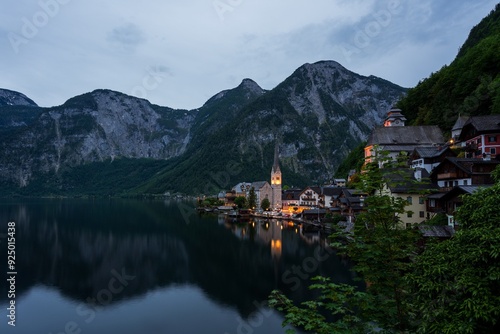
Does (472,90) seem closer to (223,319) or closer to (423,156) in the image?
(423,156)

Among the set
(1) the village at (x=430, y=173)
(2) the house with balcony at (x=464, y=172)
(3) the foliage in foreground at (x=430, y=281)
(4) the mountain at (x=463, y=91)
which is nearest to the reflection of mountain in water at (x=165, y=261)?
(1) the village at (x=430, y=173)

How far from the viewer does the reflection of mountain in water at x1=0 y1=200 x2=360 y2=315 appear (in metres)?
37.0

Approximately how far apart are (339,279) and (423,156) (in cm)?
2999

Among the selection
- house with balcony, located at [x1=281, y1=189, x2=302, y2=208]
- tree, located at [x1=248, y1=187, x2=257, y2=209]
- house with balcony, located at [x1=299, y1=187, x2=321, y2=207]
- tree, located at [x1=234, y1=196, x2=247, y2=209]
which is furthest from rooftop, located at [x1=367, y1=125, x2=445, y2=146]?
tree, located at [x1=234, y1=196, x2=247, y2=209]

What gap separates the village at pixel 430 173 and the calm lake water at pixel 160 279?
12682mm

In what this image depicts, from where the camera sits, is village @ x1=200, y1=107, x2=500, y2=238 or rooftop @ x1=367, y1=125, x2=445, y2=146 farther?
rooftop @ x1=367, y1=125, x2=445, y2=146

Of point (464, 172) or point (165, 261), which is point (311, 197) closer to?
point (165, 261)

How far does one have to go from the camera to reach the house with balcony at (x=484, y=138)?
48500 mm

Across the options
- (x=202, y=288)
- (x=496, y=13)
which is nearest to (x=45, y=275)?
(x=202, y=288)

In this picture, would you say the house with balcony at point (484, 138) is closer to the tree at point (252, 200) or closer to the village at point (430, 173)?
the village at point (430, 173)

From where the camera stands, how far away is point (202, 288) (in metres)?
37.6

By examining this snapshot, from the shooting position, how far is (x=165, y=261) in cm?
5103

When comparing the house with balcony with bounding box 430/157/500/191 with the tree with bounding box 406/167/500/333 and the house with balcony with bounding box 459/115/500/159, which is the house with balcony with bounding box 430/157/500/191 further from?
the tree with bounding box 406/167/500/333

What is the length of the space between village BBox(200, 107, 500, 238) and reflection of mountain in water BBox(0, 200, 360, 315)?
13.5 metres
